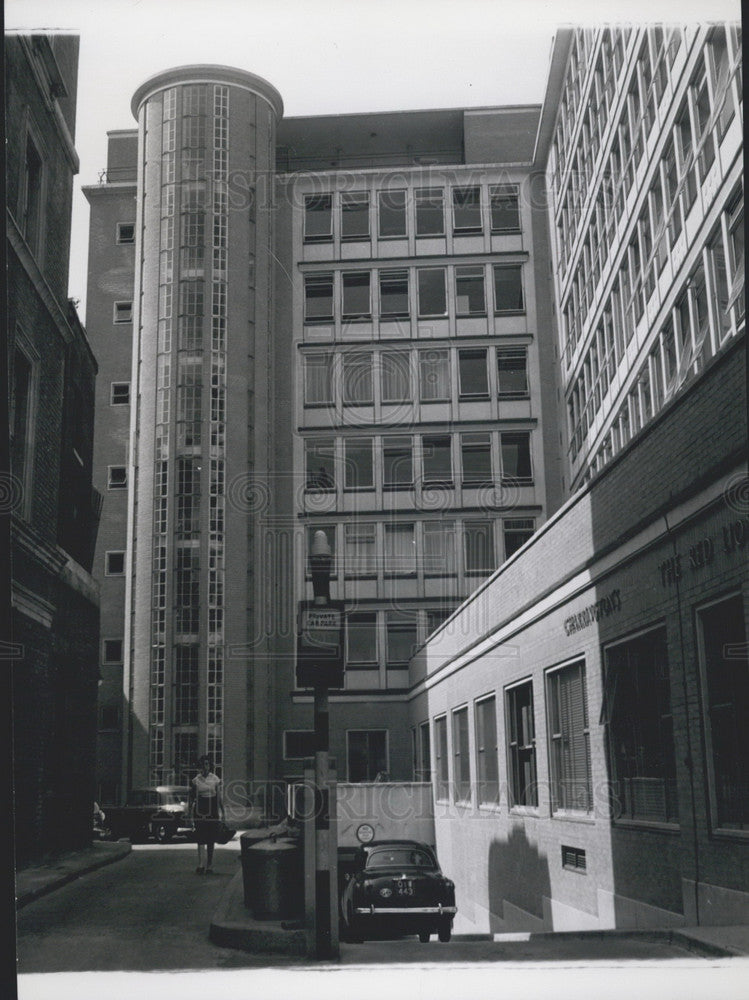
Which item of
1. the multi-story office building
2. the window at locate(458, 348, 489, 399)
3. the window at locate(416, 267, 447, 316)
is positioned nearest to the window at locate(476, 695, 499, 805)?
the multi-story office building

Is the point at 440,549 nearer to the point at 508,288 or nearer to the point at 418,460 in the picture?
the point at 418,460

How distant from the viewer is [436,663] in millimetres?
31547

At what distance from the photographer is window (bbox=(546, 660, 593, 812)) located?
15.8 m


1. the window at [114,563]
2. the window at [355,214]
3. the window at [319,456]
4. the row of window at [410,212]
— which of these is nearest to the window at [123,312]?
the row of window at [410,212]

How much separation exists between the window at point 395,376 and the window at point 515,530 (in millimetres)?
6379

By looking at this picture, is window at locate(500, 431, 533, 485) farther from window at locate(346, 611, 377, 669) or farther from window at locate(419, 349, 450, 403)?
window at locate(346, 611, 377, 669)

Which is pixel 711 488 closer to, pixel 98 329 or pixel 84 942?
pixel 84 942

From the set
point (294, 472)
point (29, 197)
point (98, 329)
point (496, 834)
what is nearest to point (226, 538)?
point (294, 472)

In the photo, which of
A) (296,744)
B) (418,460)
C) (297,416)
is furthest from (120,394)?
(296,744)

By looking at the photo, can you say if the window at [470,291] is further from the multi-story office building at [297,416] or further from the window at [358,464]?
the window at [358,464]

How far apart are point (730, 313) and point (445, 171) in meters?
28.7

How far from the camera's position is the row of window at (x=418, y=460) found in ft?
145

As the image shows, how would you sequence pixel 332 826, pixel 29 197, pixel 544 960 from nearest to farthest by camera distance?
pixel 544 960 → pixel 332 826 → pixel 29 197

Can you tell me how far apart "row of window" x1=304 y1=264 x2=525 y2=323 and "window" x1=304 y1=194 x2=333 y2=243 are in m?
1.84
